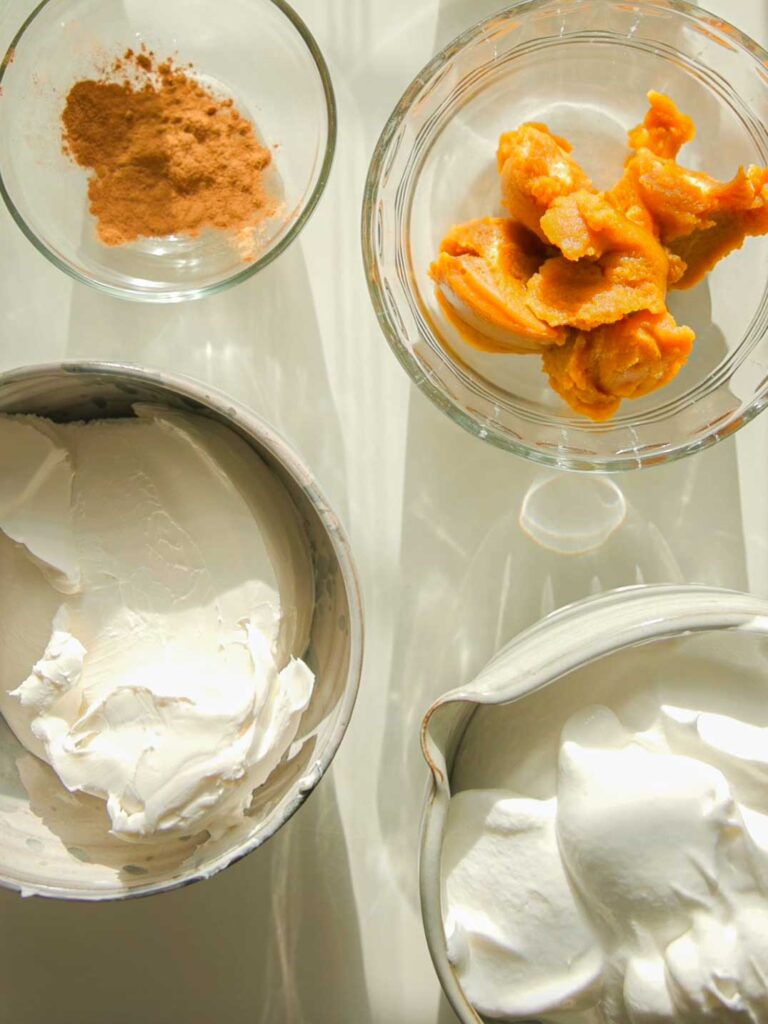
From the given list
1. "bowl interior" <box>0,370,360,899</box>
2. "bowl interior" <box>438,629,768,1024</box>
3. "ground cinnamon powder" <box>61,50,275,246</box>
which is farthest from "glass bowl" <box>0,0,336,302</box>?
"bowl interior" <box>438,629,768,1024</box>

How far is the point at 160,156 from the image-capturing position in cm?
89

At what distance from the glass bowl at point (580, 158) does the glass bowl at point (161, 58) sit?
0.11 meters

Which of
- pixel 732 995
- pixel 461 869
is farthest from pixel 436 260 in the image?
pixel 732 995

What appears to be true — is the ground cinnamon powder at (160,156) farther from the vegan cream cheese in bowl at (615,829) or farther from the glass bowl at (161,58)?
the vegan cream cheese in bowl at (615,829)

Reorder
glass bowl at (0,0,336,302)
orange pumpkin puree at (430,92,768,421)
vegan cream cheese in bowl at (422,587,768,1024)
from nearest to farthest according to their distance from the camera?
vegan cream cheese in bowl at (422,587,768,1024) < orange pumpkin puree at (430,92,768,421) < glass bowl at (0,0,336,302)

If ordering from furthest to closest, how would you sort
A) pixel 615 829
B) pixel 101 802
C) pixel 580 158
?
1. pixel 580 158
2. pixel 101 802
3. pixel 615 829

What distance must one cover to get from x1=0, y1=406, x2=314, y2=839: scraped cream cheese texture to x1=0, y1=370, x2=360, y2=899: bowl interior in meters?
0.02

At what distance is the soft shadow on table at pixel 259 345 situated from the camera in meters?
0.93

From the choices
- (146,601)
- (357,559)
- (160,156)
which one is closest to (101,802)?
(146,601)

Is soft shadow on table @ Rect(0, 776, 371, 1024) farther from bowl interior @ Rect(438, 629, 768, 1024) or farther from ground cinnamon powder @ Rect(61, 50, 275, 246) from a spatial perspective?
ground cinnamon powder @ Rect(61, 50, 275, 246)

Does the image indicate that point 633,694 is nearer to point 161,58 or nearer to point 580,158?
point 580,158

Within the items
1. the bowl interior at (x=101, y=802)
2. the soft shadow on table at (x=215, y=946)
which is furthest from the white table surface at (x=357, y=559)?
the bowl interior at (x=101, y=802)

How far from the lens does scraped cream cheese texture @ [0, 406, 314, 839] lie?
0.77 meters

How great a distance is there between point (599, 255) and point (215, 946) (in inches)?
29.5
